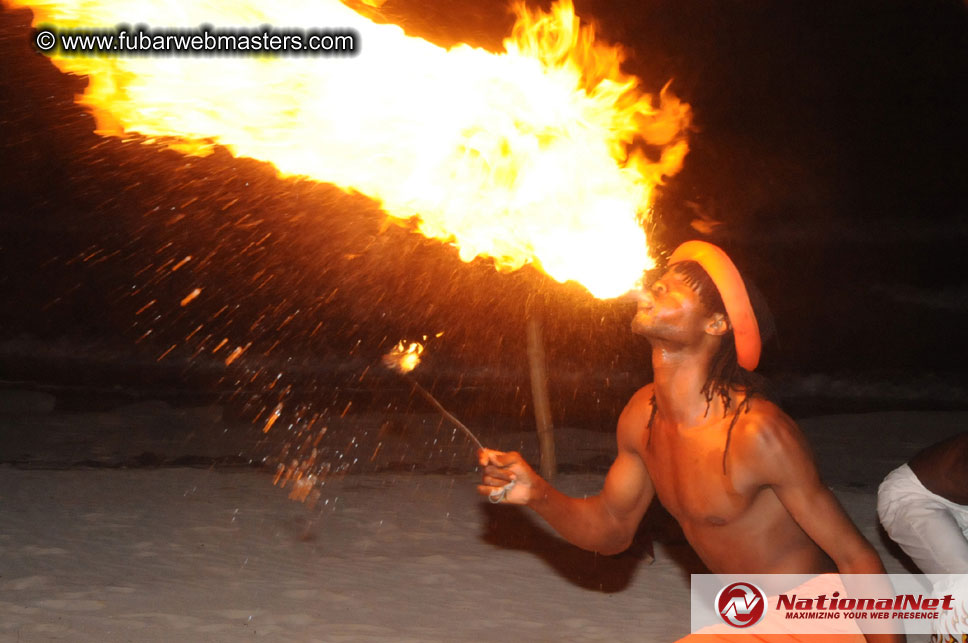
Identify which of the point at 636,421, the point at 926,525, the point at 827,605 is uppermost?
the point at 636,421

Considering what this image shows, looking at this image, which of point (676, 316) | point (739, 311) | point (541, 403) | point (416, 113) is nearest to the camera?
point (739, 311)

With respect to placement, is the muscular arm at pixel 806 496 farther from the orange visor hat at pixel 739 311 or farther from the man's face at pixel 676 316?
the man's face at pixel 676 316

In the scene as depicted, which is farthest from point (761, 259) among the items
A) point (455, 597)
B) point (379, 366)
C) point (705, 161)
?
point (455, 597)

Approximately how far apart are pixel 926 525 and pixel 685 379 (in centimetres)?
125

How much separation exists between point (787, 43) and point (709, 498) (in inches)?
577

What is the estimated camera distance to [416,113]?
14.4 feet

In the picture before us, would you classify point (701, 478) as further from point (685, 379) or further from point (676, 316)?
point (676, 316)

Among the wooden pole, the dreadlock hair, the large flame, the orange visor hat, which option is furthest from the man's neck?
the wooden pole

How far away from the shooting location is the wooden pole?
909cm

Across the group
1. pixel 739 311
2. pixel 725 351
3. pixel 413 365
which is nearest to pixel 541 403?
pixel 413 365

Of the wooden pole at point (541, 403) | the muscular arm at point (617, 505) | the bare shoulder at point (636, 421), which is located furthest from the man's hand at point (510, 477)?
the wooden pole at point (541, 403)

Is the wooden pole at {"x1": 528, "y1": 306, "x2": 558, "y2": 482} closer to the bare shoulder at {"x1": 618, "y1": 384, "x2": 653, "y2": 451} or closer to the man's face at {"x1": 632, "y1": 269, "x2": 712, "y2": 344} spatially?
the bare shoulder at {"x1": 618, "y1": 384, "x2": 653, "y2": 451}

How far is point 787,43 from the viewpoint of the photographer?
51.9ft

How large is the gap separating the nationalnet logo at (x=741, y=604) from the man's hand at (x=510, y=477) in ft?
2.43
